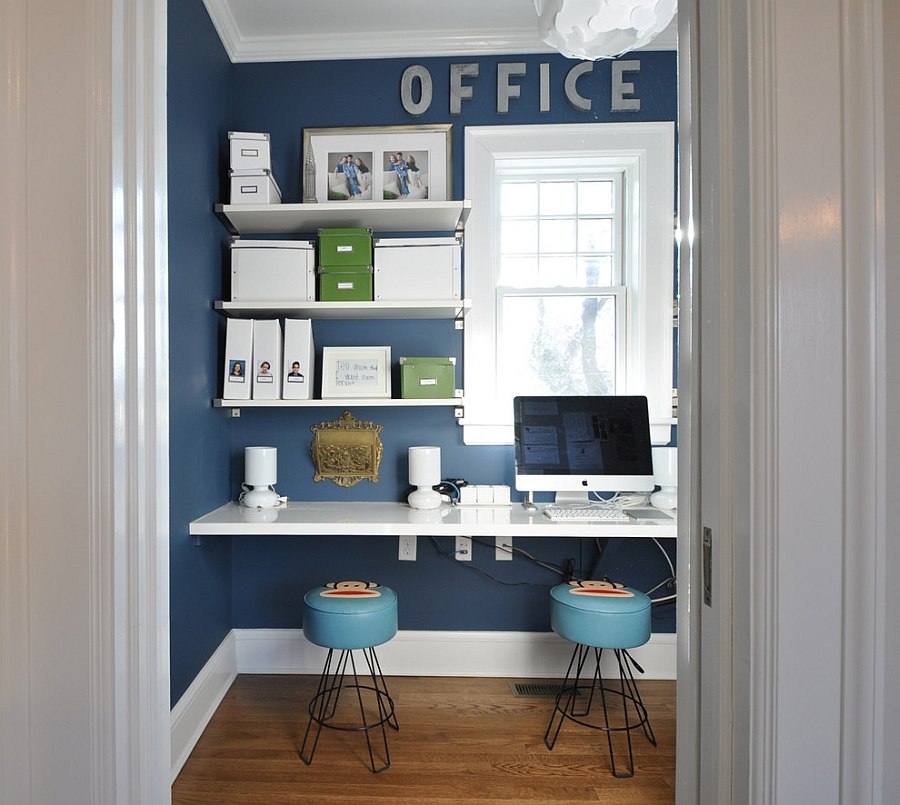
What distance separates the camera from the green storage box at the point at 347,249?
2406 mm

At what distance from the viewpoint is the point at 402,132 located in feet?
8.35

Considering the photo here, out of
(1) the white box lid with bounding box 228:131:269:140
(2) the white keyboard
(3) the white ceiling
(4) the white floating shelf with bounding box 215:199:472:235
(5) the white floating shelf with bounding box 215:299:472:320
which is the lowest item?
(2) the white keyboard

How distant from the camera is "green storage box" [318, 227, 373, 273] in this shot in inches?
94.7

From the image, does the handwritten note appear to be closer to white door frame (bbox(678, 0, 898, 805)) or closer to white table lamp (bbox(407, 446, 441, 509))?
white table lamp (bbox(407, 446, 441, 509))

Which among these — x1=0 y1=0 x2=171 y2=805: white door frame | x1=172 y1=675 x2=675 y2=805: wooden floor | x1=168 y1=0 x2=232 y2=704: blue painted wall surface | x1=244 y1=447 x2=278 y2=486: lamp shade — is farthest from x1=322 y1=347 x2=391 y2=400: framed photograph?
x1=0 y1=0 x2=171 y2=805: white door frame

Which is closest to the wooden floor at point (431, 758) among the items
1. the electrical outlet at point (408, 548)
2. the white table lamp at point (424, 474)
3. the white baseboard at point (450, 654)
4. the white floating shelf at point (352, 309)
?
the white baseboard at point (450, 654)

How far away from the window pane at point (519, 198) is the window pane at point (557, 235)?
0.09 meters

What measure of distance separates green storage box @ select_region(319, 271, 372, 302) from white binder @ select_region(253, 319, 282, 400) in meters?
0.26

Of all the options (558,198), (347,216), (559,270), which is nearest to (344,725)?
(347,216)

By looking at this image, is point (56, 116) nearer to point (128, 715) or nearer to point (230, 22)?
point (128, 715)

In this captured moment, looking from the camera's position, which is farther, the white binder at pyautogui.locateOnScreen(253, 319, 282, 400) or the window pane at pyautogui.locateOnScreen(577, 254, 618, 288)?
the window pane at pyautogui.locateOnScreen(577, 254, 618, 288)

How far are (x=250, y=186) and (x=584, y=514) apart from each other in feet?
6.23

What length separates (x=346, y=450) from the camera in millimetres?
2635

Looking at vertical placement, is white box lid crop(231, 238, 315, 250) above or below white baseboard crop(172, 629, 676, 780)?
above
